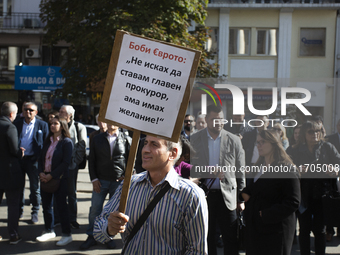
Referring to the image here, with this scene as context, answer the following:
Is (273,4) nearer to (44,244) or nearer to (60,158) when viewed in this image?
(60,158)

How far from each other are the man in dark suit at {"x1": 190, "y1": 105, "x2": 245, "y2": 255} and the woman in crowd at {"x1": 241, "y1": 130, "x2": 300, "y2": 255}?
0.77m

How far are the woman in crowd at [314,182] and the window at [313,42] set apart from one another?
16833mm

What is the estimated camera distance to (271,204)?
11.9 feet

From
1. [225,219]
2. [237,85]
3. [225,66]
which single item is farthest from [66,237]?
[225,66]

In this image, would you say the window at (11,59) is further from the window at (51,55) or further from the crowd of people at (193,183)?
the crowd of people at (193,183)

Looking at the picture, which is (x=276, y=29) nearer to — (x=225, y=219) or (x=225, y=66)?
(x=225, y=66)

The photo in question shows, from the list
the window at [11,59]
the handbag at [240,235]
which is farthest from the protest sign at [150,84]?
the window at [11,59]

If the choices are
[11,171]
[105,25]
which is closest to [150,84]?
[11,171]

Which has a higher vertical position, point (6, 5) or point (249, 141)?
point (6, 5)

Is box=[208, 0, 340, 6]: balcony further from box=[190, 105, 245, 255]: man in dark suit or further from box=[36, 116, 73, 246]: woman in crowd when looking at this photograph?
box=[190, 105, 245, 255]: man in dark suit

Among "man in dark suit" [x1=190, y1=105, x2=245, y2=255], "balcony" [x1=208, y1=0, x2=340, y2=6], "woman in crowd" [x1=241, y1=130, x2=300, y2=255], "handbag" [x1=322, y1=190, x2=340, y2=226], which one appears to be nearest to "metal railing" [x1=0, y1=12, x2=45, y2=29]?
"balcony" [x1=208, y1=0, x2=340, y2=6]

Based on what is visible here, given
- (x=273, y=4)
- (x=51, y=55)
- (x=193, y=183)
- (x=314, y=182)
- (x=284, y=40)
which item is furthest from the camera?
(x=51, y=55)

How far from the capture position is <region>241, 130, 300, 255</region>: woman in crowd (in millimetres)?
3543

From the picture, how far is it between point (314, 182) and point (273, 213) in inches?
63.2
